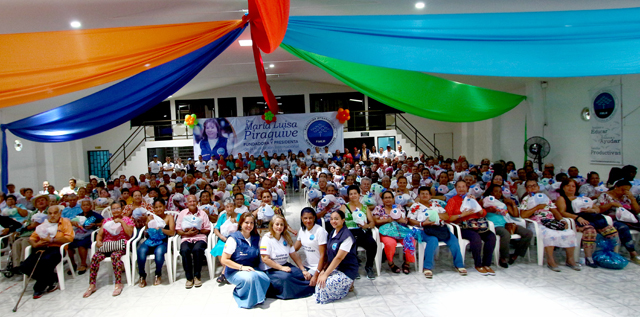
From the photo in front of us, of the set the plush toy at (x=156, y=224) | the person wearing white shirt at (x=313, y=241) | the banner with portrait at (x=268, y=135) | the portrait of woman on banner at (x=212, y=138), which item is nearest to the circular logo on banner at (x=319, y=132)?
the banner with portrait at (x=268, y=135)

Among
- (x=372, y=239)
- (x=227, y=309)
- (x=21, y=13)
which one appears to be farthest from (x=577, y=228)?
(x=21, y=13)

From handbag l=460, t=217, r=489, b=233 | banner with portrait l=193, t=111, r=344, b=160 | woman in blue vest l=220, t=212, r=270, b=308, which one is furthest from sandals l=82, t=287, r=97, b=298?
banner with portrait l=193, t=111, r=344, b=160

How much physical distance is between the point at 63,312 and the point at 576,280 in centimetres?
489

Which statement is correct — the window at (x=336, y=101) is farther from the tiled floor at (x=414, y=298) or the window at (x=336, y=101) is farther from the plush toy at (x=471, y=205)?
the tiled floor at (x=414, y=298)

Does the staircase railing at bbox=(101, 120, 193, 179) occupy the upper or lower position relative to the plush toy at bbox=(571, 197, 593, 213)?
upper

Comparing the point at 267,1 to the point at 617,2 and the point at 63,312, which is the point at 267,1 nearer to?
the point at 63,312

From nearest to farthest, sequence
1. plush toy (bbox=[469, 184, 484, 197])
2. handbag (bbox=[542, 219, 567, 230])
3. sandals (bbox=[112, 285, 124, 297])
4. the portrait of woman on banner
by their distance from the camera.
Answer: sandals (bbox=[112, 285, 124, 297]), handbag (bbox=[542, 219, 567, 230]), plush toy (bbox=[469, 184, 484, 197]), the portrait of woman on banner

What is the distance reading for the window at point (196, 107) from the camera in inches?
603

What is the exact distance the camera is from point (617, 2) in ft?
14.3

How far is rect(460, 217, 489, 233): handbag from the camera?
13.5ft

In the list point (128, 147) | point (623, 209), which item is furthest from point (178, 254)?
point (128, 147)

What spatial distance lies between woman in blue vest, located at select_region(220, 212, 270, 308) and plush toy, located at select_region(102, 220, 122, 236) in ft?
4.35

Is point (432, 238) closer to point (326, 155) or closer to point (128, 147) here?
point (326, 155)

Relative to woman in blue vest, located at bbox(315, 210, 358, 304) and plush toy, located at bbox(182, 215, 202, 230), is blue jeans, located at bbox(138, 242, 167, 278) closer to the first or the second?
plush toy, located at bbox(182, 215, 202, 230)
